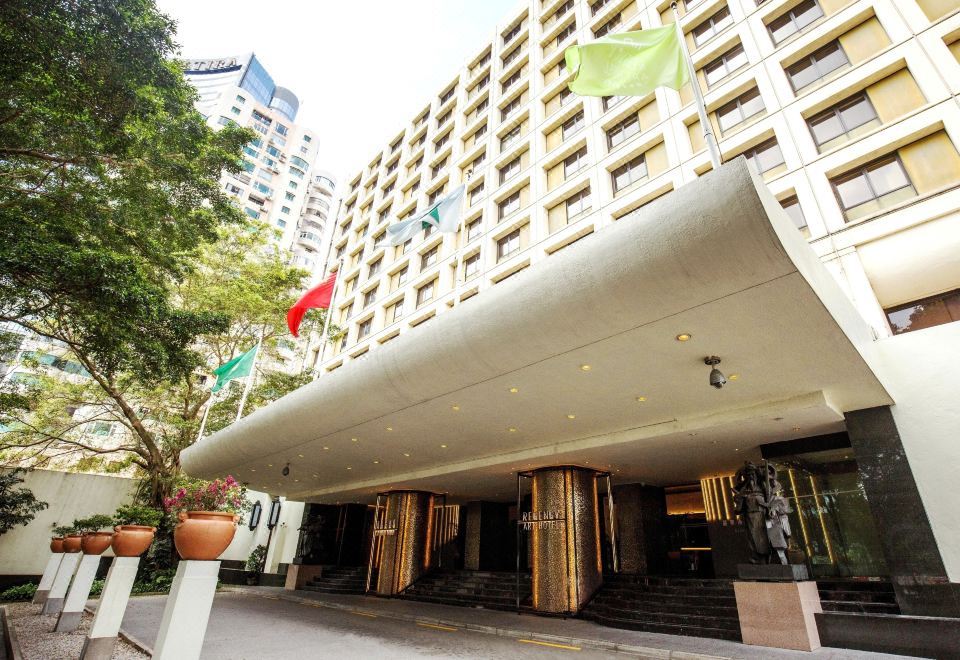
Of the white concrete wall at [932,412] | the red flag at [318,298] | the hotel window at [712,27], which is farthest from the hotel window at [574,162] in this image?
the white concrete wall at [932,412]

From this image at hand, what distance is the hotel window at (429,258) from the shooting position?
23.8 meters

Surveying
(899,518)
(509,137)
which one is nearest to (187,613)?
(899,518)

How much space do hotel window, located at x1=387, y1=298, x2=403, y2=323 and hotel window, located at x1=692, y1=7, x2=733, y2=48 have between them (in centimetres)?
1679

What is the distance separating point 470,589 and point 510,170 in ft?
57.1

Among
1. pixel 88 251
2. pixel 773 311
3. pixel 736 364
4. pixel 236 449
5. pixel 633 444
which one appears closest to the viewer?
pixel 773 311

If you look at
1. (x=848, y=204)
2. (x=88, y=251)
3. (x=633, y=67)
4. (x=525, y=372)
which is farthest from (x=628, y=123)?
(x=88, y=251)

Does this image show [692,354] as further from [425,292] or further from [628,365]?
[425,292]

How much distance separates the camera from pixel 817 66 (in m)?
13.0

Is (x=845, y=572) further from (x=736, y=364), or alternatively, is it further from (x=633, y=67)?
(x=633, y=67)

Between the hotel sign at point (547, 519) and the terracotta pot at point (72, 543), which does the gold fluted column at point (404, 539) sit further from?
the terracotta pot at point (72, 543)

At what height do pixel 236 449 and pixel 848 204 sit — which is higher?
pixel 848 204

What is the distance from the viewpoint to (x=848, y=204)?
11000 mm

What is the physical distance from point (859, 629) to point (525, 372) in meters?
6.72

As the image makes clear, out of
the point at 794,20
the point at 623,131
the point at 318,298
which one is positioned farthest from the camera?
the point at 623,131
